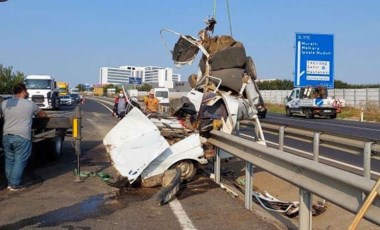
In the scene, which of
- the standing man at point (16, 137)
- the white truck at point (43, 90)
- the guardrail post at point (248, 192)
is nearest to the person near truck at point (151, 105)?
the standing man at point (16, 137)

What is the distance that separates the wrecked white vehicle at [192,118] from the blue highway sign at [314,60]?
2659 centimetres

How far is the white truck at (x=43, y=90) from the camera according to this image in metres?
38.1

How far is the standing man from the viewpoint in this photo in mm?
8156

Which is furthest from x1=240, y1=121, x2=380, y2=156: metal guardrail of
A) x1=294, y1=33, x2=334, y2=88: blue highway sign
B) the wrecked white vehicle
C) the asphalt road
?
x1=294, y1=33, x2=334, y2=88: blue highway sign

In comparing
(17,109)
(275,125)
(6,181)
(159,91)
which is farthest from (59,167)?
(159,91)

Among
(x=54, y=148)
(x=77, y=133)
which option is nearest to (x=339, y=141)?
(x=77, y=133)

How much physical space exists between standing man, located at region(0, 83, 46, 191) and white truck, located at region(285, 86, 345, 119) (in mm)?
30017

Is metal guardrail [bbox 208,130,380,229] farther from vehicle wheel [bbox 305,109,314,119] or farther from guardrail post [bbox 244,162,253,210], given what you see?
vehicle wheel [bbox 305,109,314,119]

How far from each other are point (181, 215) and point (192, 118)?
3.27m

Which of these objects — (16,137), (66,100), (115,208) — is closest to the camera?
(115,208)

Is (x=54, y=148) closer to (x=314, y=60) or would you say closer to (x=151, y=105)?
(x=151, y=105)

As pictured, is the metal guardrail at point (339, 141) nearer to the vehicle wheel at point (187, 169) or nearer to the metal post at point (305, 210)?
the metal post at point (305, 210)

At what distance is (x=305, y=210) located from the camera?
4902mm

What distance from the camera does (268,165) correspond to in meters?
6.04
